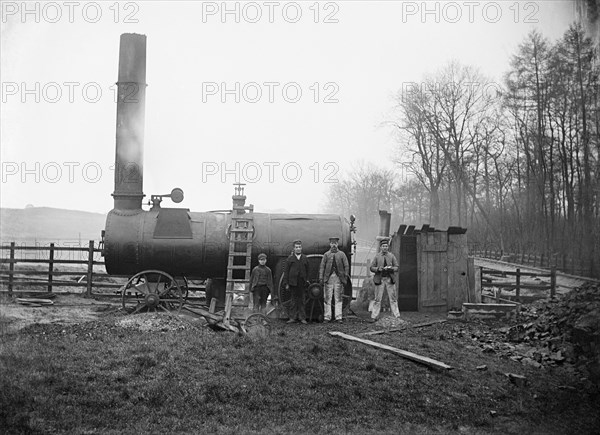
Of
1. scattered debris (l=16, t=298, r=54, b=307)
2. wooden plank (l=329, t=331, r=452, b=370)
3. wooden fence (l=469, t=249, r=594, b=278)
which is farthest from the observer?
scattered debris (l=16, t=298, r=54, b=307)

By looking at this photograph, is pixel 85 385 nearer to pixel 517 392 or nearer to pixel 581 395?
pixel 517 392

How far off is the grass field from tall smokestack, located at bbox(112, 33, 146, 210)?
3.65 metres

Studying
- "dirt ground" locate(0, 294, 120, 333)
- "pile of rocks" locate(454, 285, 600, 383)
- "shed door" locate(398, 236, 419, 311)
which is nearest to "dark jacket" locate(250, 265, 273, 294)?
"dirt ground" locate(0, 294, 120, 333)

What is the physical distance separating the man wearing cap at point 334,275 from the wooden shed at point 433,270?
2529mm

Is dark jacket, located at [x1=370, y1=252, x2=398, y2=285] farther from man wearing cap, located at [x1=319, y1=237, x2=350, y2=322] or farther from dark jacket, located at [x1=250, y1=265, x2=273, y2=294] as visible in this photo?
dark jacket, located at [x1=250, y1=265, x2=273, y2=294]

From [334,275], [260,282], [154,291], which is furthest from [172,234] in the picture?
[334,275]

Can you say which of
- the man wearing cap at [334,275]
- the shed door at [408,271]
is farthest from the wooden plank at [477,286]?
the man wearing cap at [334,275]

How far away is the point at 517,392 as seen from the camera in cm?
698

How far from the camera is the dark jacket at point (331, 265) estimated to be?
11.3m

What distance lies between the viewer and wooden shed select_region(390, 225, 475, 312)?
13.2 meters

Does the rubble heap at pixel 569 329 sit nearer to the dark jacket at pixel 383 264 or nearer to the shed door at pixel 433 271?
the shed door at pixel 433 271

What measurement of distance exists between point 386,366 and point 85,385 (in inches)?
159

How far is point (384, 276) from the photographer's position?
1194 cm

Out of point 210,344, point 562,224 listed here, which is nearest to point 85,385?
point 210,344
